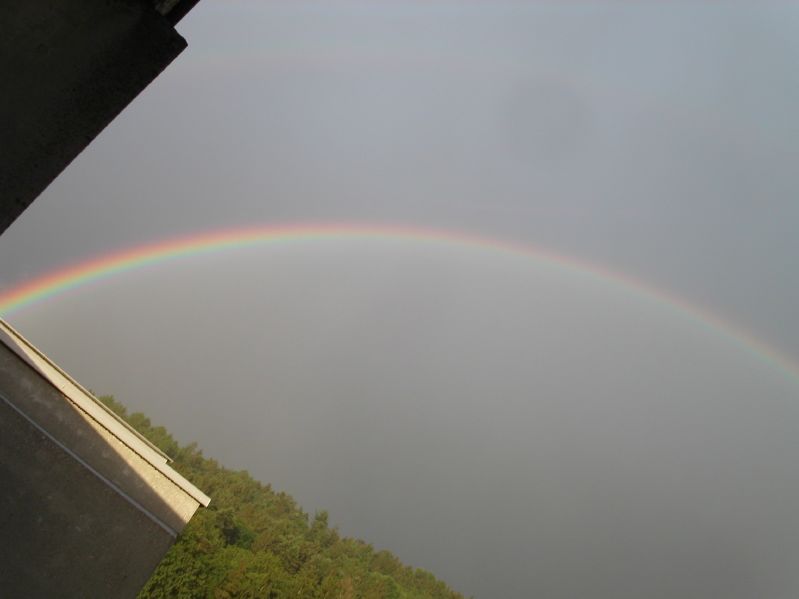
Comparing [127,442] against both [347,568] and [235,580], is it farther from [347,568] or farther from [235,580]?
[347,568]

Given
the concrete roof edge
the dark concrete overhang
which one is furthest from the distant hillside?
the dark concrete overhang

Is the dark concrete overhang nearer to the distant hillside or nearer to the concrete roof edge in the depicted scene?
the concrete roof edge

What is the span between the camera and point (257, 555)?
27.2 m

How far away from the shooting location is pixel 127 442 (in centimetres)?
936

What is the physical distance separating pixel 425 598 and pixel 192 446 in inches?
1212

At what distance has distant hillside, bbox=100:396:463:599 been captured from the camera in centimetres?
2047

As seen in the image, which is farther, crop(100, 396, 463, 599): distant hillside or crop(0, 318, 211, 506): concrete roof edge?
crop(100, 396, 463, 599): distant hillside

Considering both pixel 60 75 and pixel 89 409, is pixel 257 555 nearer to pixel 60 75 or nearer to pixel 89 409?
pixel 89 409

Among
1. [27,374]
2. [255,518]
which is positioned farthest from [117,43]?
[255,518]

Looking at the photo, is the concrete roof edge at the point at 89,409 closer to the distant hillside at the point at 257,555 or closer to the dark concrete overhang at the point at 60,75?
the dark concrete overhang at the point at 60,75

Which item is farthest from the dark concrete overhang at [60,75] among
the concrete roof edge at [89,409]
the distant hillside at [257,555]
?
the distant hillside at [257,555]

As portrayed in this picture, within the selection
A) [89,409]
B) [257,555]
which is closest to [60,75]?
[89,409]

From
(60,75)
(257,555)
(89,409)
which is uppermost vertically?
(60,75)

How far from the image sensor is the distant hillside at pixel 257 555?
20.5 m
